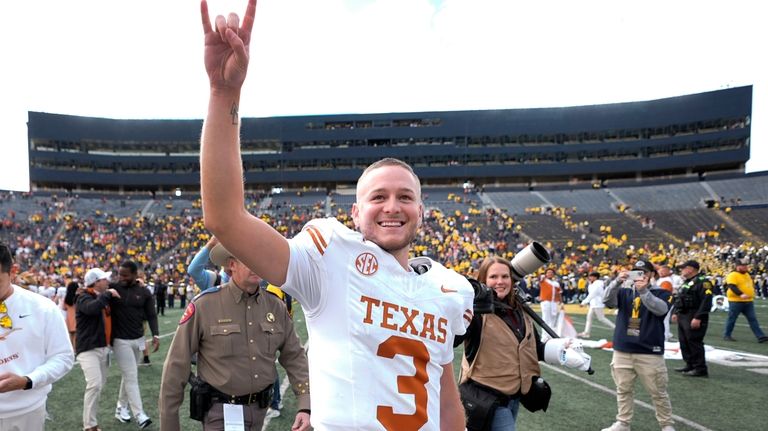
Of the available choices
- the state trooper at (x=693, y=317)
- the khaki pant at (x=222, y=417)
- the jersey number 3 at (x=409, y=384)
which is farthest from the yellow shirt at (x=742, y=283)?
the jersey number 3 at (x=409, y=384)

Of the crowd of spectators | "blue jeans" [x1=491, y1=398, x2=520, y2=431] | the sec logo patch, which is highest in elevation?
the sec logo patch

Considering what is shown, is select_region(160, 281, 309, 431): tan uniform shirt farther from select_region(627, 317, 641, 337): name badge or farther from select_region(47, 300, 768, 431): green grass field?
select_region(627, 317, 641, 337): name badge

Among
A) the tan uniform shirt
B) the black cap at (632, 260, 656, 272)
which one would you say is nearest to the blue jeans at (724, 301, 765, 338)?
the black cap at (632, 260, 656, 272)

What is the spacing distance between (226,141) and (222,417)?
Answer: 2.51 m

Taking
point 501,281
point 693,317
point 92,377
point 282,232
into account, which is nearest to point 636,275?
point 501,281

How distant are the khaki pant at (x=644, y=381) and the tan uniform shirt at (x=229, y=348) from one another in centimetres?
413

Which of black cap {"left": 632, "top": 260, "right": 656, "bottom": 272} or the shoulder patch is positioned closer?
the shoulder patch

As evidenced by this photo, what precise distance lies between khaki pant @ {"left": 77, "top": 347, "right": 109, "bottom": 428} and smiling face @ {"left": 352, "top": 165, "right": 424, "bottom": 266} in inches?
208

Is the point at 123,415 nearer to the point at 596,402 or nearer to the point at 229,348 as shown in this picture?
the point at 229,348

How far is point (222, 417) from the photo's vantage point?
3.10m

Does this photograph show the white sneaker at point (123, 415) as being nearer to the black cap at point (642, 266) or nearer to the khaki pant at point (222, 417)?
the khaki pant at point (222, 417)

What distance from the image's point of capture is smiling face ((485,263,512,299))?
373 cm

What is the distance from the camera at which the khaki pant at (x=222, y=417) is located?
3090 mm

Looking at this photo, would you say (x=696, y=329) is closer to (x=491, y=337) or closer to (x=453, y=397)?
(x=491, y=337)
